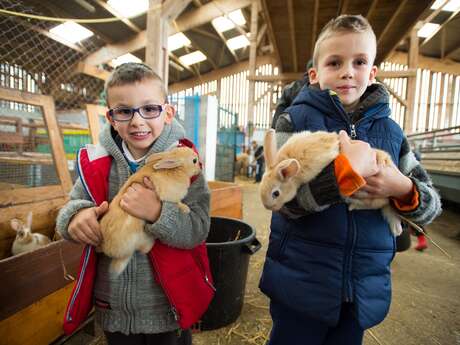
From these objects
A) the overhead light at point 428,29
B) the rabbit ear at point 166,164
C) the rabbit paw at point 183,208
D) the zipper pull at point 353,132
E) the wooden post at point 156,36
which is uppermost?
the overhead light at point 428,29

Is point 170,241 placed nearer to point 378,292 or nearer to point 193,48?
point 378,292

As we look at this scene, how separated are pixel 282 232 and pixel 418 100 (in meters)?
22.7

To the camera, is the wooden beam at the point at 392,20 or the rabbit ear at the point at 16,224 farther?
the wooden beam at the point at 392,20

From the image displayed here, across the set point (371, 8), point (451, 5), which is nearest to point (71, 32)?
point (371, 8)

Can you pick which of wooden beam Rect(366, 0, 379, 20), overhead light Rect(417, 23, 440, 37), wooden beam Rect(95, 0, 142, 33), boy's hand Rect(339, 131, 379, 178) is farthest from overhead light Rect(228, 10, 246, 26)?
boy's hand Rect(339, 131, 379, 178)

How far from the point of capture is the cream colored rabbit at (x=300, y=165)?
1089 millimetres

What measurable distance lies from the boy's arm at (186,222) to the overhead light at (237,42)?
51.6 feet

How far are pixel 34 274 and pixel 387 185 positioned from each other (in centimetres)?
178

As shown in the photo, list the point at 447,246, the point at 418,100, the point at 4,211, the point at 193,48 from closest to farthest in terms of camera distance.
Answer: the point at 4,211
the point at 447,246
the point at 193,48
the point at 418,100

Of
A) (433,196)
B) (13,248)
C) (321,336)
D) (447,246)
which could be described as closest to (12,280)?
(13,248)

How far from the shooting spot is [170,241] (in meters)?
1.14

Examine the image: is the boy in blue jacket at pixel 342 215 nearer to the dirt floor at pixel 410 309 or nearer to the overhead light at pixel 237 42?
the dirt floor at pixel 410 309

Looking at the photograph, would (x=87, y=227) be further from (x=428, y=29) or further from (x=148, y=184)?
(x=428, y=29)

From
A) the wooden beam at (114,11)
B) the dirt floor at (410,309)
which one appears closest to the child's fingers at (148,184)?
the dirt floor at (410,309)
